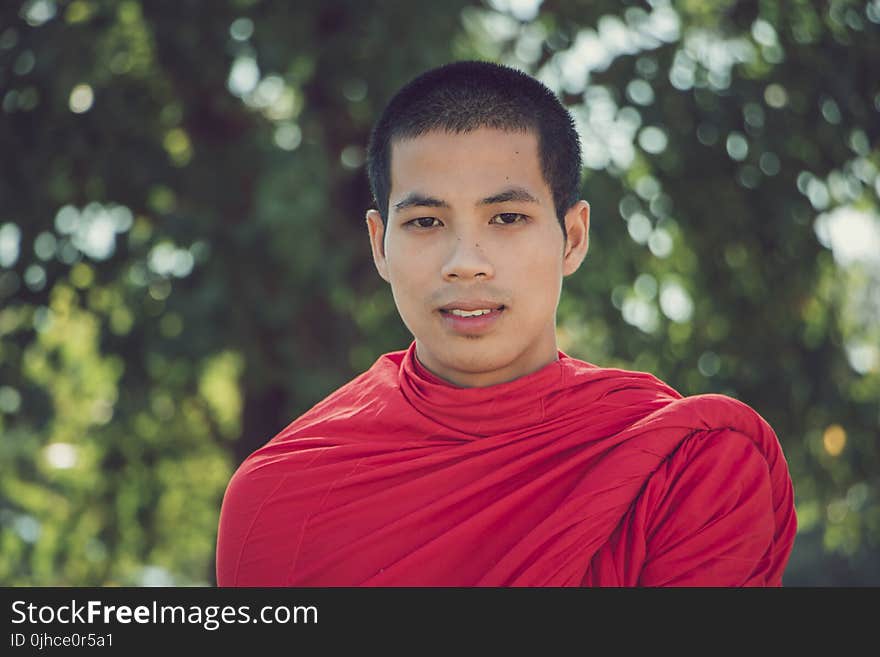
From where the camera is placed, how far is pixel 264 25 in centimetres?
483

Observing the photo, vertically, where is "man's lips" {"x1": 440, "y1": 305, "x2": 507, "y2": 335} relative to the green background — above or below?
below

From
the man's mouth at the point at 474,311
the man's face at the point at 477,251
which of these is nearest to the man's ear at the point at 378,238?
the man's face at the point at 477,251

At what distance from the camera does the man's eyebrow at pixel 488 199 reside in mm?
1939

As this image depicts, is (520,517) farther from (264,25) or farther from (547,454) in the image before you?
(264,25)

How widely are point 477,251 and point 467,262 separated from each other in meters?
0.03

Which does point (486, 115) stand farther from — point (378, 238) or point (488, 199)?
point (378, 238)

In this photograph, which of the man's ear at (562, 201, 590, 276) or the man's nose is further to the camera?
the man's ear at (562, 201, 590, 276)

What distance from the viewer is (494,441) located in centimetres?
194

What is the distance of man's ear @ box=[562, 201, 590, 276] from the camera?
7.04 feet

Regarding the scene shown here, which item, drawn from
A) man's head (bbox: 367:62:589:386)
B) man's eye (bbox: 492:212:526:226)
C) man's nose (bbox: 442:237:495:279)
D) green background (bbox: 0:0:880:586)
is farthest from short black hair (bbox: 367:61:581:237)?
green background (bbox: 0:0:880:586)

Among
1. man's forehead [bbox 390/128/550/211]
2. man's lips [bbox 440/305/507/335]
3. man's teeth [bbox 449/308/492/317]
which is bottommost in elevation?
man's lips [bbox 440/305/507/335]

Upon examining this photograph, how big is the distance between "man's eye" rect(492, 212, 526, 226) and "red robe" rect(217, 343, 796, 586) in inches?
10.5

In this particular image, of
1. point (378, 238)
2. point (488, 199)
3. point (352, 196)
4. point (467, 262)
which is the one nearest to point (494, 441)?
point (467, 262)

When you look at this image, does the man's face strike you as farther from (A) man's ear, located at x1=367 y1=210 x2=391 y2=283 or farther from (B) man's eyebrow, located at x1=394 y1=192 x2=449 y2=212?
(A) man's ear, located at x1=367 y1=210 x2=391 y2=283
